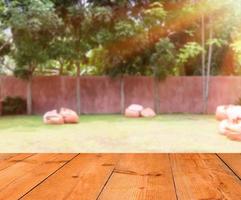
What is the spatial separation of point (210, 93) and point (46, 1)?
4.97m

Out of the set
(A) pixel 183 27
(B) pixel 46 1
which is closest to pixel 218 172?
(B) pixel 46 1

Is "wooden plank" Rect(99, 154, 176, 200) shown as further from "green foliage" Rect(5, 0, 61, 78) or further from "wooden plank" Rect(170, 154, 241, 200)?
"green foliage" Rect(5, 0, 61, 78)

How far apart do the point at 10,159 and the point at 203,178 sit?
65 cm

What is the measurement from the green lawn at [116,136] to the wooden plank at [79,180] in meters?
4.43

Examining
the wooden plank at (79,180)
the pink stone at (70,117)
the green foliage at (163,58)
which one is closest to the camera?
the wooden plank at (79,180)

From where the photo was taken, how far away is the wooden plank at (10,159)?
1.36 meters

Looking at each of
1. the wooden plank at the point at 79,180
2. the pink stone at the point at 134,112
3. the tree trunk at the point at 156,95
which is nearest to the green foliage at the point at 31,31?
the pink stone at the point at 134,112

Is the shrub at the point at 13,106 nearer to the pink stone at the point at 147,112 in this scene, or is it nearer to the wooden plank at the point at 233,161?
the pink stone at the point at 147,112

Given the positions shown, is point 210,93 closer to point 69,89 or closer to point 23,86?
point 69,89

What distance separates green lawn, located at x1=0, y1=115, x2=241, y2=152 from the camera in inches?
238

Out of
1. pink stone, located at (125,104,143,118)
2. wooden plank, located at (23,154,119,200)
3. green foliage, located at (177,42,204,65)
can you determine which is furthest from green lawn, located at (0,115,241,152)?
wooden plank, located at (23,154,119,200)

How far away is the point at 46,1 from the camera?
1059 centimetres

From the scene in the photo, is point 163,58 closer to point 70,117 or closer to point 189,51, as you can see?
point 189,51

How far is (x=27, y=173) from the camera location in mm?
1243
